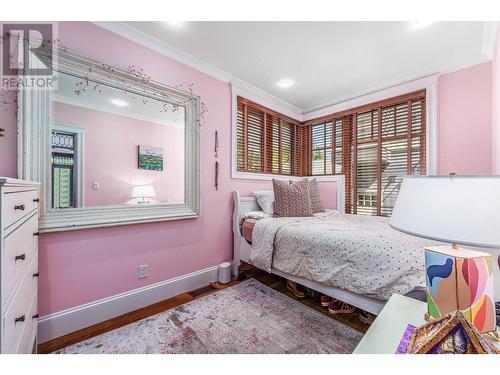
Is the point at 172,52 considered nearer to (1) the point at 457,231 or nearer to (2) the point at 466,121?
(1) the point at 457,231

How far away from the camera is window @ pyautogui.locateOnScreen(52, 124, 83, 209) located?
5.04 ft

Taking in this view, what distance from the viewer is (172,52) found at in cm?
212

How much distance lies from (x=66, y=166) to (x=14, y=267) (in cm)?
100

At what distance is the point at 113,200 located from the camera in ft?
5.85

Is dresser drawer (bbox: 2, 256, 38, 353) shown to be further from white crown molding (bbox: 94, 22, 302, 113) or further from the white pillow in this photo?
the white pillow

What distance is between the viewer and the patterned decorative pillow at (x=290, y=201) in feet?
8.54

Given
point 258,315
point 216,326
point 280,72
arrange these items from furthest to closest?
point 280,72 < point 258,315 < point 216,326

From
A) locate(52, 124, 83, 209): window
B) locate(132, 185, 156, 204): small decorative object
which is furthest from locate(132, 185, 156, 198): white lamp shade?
locate(52, 124, 83, 209): window

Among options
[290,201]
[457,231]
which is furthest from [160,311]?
[457,231]

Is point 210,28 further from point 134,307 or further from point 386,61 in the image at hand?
point 134,307

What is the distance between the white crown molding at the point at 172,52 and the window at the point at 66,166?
919mm
